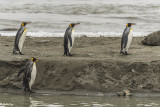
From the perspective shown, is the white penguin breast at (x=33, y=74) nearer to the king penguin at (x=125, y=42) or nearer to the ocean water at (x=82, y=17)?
the king penguin at (x=125, y=42)

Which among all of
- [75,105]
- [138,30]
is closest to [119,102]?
[75,105]

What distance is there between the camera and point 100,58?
393 inches

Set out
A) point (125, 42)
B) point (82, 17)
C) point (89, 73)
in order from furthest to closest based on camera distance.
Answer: point (82, 17)
point (125, 42)
point (89, 73)

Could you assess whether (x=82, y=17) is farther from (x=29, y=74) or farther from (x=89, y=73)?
(x=29, y=74)

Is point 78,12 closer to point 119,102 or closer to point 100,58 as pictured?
point 100,58

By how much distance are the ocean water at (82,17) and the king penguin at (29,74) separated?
694 cm

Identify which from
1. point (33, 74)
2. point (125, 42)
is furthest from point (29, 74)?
point (125, 42)

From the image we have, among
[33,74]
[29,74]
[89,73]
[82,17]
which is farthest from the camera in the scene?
[82,17]

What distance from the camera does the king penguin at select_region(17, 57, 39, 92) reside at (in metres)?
8.95

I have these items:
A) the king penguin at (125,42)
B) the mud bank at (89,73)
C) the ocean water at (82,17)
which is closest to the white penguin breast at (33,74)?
the mud bank at (89,73)

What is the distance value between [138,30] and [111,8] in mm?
9640

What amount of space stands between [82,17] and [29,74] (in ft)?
48.9

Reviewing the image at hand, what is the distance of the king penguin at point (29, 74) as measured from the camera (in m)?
8.95

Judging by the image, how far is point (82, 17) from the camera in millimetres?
23578
